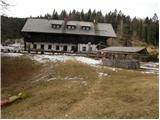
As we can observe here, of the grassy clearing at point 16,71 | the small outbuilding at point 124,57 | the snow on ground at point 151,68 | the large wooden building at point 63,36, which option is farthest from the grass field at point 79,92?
the large wooden building at point 63,36

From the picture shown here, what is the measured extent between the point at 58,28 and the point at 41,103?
152ft

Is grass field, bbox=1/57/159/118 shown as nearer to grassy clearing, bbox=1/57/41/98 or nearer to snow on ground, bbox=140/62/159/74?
grassy clearing, bbox=1/57/41/98

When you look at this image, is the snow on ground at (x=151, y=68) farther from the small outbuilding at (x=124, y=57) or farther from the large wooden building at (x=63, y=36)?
the large wooden building at (x=63, y=36)

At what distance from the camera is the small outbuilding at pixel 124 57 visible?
38969 millimetres

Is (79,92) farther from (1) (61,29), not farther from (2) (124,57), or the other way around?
(1) (61,29)

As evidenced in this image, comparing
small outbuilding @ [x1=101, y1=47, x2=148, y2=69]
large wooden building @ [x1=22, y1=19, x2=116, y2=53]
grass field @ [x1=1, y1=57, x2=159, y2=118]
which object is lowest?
grass field @ [x1=1, y1=57, x2=159, y2=118]

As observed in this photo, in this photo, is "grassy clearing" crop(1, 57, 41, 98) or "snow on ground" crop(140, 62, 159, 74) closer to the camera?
"grassy clearing" crop(1, 57, 41, 98)

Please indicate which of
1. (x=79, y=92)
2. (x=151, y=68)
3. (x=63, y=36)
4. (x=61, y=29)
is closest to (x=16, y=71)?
(x=79, y=92)

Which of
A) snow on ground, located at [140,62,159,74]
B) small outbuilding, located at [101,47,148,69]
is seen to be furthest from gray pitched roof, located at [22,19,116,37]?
snow on ground, located at [140,62,159,74]

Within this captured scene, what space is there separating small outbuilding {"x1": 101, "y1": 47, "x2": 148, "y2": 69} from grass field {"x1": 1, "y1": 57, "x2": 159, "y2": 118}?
4.60 metres

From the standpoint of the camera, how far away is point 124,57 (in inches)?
1881

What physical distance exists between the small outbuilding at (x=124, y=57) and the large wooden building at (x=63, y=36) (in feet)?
43.7

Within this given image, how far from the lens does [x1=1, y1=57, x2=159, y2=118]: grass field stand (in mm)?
20953

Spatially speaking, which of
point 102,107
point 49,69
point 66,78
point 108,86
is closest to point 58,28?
point 49,69
